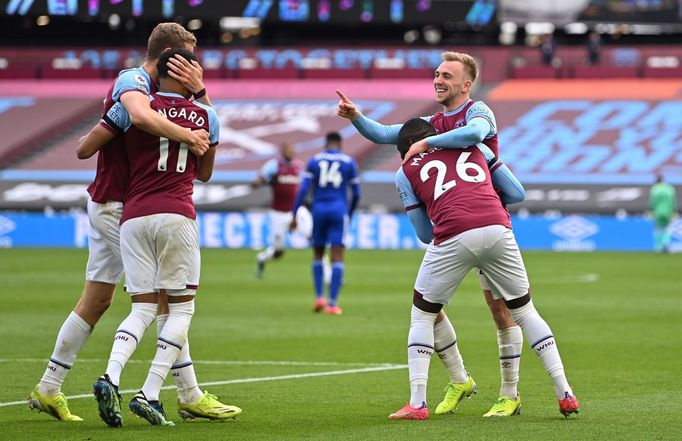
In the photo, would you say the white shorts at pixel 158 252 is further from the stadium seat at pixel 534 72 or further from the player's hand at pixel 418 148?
the stadium seat at pixel 534 72

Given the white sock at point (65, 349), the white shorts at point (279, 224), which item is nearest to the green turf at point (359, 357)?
the white sock at point (65, 349)

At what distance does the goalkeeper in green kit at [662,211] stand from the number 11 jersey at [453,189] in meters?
26.8

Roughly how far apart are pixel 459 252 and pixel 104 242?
2.30 m

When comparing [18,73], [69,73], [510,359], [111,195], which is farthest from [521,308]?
[18,73]

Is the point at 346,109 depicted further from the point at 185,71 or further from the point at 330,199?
the point at 330,199

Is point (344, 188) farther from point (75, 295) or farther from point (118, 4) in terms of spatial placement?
point (118, 4)

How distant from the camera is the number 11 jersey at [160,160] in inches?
308

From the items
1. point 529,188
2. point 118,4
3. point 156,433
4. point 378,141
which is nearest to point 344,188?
point 378,141

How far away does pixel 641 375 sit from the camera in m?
10.8

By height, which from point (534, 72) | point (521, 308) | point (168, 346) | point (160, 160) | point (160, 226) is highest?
point (160, 160)

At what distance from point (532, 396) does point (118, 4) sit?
124ft

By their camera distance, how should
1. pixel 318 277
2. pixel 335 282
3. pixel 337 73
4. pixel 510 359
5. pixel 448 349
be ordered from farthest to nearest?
1. pixel 337 73
2. pixel 318 277
3. pixel 335 282
4. pixel 448 349
5. pixel 510 359

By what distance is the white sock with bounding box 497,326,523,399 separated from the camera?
848 centimetres

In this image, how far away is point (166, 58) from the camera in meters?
7.77
